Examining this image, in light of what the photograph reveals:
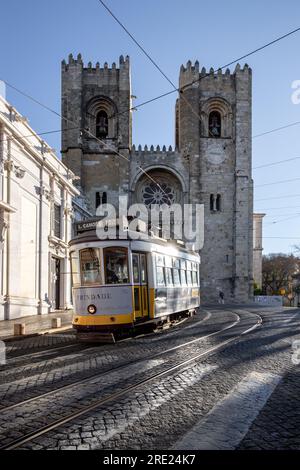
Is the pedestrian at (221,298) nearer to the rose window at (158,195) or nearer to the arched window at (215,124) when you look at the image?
the rose window at (158,195)

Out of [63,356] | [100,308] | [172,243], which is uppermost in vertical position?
[172,243]

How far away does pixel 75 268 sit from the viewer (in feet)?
39.9

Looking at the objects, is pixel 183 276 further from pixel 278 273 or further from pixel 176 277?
pixel 278 273

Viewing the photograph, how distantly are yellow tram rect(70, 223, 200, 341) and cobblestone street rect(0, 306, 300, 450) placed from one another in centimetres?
93

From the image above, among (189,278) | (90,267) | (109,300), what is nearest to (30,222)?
(189,278)

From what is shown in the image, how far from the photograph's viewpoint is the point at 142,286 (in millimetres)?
12273

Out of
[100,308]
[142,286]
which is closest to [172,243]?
[142,286]

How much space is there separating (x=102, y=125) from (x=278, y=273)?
36.6 metres

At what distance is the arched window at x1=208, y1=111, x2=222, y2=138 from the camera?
147ft

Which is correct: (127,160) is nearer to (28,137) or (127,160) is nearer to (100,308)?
(28,137)

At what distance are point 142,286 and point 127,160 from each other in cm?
3135

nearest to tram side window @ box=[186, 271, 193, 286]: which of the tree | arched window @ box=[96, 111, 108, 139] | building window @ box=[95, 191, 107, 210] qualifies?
building window @ box=[95, 191, 107, 210]

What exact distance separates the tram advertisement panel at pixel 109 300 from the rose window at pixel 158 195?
105 ft
